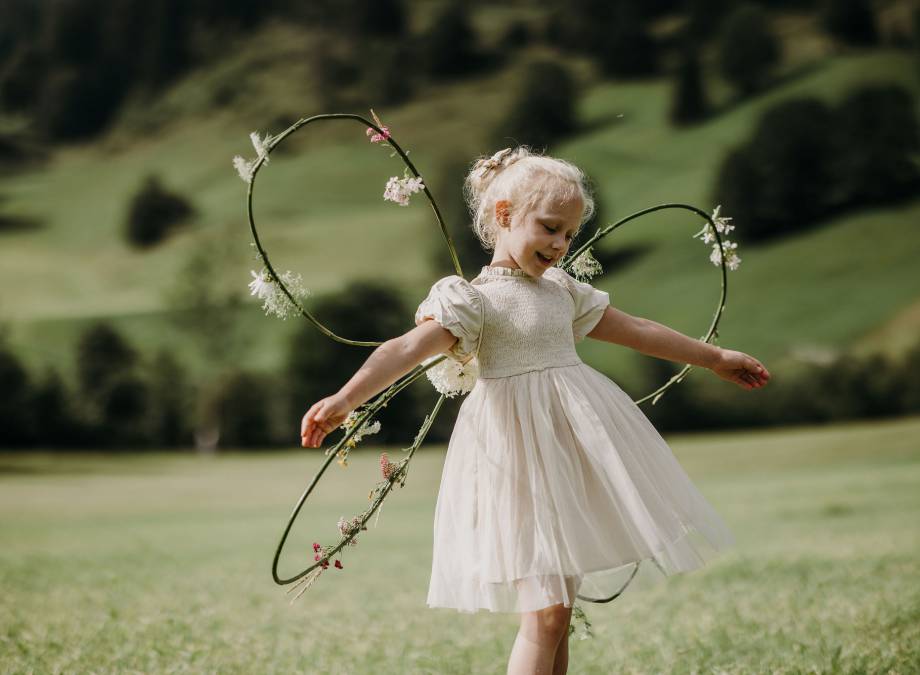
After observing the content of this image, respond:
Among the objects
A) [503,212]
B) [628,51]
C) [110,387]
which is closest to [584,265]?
[503,212]

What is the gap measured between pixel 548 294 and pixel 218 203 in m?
66.4

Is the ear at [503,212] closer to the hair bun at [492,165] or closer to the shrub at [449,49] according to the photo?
the hair bun at [492,165]

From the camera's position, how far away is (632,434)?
3.30 metres

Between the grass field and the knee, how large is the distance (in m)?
1.11

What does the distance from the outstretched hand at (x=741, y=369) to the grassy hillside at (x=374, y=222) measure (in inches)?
1411

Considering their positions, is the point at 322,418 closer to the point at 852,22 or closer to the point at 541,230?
the point at 541,230

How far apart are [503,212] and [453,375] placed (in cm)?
61

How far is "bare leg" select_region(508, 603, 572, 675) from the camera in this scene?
3.08 m

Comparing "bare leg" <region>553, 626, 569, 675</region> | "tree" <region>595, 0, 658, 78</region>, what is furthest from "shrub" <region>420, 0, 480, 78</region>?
"bare leg" <region>553, 626, 569, 675</region>

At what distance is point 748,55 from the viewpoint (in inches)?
2516

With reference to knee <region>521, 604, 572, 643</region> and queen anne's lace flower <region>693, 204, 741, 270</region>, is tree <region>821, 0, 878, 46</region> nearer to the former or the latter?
queen anne's lace flower <region>693, 204, 741, 270</region>

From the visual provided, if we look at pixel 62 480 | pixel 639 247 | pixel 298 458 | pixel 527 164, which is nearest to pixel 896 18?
pixel 639 247

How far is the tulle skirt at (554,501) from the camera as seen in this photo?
10.0ft

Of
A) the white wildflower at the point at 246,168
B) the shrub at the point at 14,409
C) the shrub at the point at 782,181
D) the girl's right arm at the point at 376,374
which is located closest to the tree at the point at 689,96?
the shrub at the point at 782,181
